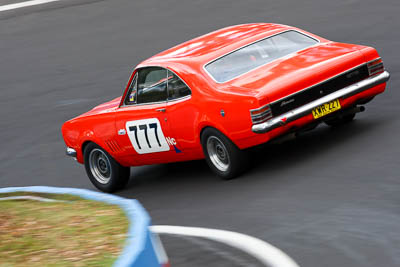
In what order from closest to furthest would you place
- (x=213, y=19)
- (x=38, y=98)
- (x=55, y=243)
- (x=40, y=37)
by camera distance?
(x=55, y=243)
(x=38, y=98)
(x=213, y=19)
(x=40, y=37)

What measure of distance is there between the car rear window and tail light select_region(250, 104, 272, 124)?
796 millimetres

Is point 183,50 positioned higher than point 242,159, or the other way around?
point 183,50

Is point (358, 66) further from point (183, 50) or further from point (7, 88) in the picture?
point (7, 88)

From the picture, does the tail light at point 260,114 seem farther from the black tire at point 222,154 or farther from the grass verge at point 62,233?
the grass verge at point 62,233

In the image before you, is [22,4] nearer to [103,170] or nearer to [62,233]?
[103,170]

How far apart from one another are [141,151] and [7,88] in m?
8.83

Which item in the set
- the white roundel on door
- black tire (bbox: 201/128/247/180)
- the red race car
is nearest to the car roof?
the red race car

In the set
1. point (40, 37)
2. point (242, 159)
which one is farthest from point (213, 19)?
point (242, 159)

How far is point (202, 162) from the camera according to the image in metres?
9.92

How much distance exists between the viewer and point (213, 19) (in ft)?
61.8

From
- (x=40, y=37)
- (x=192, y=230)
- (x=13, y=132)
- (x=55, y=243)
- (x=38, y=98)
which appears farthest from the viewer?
(x=40, y=37)

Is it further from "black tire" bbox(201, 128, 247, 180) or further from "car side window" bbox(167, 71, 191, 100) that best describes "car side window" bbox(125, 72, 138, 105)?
"black tire" bbox(201, 128, 247, 180)

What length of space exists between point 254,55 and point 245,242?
319 centimetres

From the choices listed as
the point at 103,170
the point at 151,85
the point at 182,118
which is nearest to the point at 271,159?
the point at 182,118
